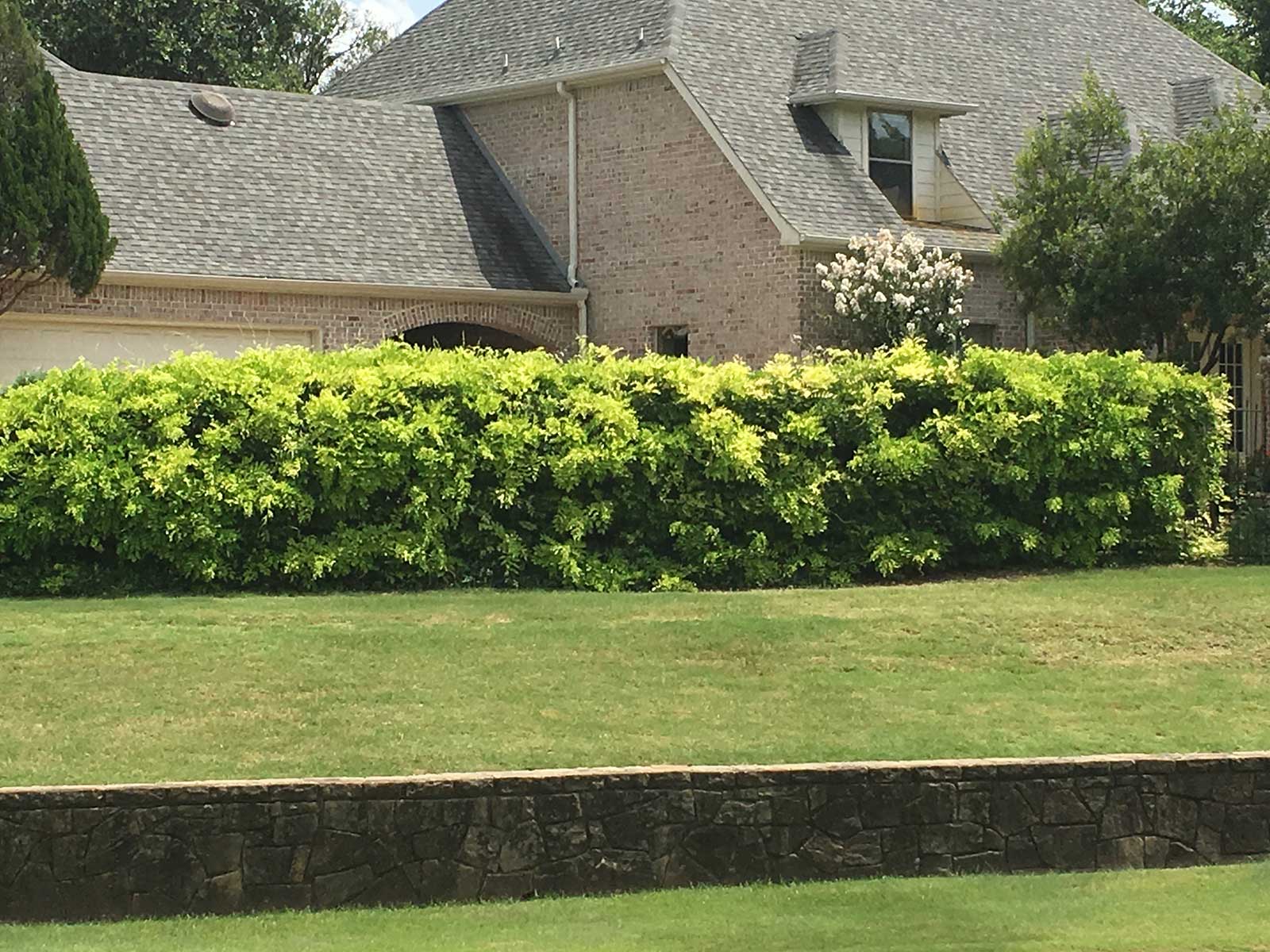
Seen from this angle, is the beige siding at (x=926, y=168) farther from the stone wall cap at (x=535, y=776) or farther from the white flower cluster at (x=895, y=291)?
the stone wall cap at (x=535, y=776)

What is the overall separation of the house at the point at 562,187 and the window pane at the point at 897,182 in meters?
0.04

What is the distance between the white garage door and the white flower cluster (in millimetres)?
6684

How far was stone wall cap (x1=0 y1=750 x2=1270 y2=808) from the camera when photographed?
877cm

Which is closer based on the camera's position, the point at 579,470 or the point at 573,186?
the point at 579,470

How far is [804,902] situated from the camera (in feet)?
29.4

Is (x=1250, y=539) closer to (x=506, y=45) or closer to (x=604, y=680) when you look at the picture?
(x=604, y=680)

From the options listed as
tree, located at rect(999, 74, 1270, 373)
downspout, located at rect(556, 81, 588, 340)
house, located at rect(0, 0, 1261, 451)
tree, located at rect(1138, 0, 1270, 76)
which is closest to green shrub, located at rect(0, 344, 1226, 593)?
tree, located at rect(999, 74, 1270, 373)

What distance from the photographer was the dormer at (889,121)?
84.5ft

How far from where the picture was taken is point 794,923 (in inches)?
337

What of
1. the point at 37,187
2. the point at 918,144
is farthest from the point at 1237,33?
the point at 37,187

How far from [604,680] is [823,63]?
1605 cm

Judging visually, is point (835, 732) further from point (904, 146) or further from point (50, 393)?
point (904, 146)

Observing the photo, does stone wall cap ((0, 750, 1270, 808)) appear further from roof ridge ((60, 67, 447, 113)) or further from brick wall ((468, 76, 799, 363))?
roof ridge ((60, 67, 447, 113))

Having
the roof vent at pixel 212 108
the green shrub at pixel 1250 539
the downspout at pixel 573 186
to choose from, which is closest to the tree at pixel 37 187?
the roof vent at pixel 212 108
